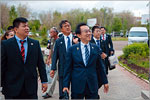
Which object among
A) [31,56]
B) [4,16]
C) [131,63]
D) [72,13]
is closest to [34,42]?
[31,56]

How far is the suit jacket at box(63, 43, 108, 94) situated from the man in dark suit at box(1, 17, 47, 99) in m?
0.60

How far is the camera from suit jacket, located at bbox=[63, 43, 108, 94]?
3584 mm

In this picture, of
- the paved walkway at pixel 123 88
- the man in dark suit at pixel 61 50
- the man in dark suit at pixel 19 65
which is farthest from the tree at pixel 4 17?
the man in dark suit at pixel 19 65

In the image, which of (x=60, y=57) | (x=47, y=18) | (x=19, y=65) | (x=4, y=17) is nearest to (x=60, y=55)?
(x=60, y=57)

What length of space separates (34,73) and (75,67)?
2.34 feet

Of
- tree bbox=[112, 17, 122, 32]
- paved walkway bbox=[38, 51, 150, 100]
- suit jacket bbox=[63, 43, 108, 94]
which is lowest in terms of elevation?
paved walkway bbox=[38, 51, 150, 100]

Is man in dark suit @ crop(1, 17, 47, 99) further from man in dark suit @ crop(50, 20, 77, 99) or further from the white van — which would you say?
the white van

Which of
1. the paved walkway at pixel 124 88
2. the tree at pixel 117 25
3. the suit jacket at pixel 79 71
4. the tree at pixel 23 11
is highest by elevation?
the tree at pixel 23 11

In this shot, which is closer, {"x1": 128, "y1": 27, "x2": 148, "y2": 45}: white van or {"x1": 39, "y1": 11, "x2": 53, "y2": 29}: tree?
{"x1": 128, "y1": 27, "x2": 148, "y2": 45}: white van

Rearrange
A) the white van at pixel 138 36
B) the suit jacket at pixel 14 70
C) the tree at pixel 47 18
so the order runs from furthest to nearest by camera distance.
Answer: the tree at pixel 47 18, the white van at pixel 138 36, the suit jacket at pixel 14 70

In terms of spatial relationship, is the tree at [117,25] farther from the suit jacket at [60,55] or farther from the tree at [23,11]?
the suit jacket at [60,55]

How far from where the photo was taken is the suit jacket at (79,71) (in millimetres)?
3584

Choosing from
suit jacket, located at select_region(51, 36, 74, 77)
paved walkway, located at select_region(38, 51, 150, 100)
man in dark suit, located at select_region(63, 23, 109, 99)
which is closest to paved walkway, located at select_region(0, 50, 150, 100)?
paved walkway, located at select_region(38, 51, 150, 100)

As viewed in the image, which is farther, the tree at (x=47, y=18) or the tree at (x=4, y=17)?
the tree at (x=47, y=18)
